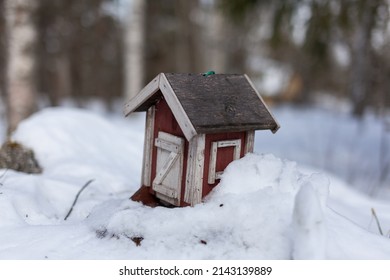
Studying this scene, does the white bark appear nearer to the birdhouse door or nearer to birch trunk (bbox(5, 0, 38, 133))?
birch trunk (bbox(5, 0, 38, 133))

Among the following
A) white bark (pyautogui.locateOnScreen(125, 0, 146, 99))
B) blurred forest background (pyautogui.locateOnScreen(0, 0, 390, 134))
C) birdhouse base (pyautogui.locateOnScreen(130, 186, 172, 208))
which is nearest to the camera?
birdhouse base (pyautogui.locateOnScreen(130, 186, 172, 208))

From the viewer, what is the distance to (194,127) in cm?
279

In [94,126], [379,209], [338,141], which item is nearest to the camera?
[379,209]

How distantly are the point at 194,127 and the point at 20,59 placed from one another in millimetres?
5107

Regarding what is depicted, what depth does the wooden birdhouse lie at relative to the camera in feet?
9.73

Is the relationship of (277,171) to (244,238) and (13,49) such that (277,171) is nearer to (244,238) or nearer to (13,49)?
(244,238)

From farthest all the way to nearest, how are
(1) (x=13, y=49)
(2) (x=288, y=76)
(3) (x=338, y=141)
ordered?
(2) (x=288, y=76) → (3) (x=338, y=141) → (1) (x=13, y=49)

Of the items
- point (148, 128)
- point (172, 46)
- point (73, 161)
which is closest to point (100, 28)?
point (172, 46)

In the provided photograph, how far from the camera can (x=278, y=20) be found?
7.30 meters

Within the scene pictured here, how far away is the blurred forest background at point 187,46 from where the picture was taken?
689 centimetres

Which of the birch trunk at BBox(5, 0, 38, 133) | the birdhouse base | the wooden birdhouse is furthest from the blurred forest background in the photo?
the birdhouse base

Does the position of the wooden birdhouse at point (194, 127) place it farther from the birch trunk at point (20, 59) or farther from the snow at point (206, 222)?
the birch trunk at point (20, 59)

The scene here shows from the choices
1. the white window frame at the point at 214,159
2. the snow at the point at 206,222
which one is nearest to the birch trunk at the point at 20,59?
the snow at the point at 206,222
